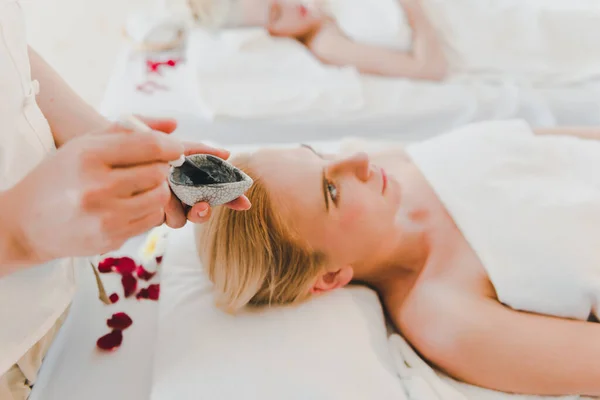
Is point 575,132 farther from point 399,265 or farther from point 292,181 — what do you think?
point 292,181

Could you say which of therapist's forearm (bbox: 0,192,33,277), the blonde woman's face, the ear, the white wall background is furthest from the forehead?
Result: the white wall background

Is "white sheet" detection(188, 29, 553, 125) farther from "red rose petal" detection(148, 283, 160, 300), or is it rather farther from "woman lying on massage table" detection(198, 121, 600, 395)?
"red rose petal" detection(148, 283, 160, 300)

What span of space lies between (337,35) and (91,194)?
1610mm

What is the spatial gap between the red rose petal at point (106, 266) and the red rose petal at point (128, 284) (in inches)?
2.0

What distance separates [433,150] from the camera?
128 centimetres

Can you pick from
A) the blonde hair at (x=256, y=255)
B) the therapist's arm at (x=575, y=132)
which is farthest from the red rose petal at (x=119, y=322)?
the therapist's arm at (x=575, y=132)

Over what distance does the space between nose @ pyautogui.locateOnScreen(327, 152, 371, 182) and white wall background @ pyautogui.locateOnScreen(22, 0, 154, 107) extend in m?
1.95

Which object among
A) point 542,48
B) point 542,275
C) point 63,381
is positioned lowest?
point 63,381

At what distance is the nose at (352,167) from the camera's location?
41.2 inches

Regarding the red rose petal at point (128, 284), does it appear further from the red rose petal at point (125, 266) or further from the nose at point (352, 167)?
the nose at point (352, 167)

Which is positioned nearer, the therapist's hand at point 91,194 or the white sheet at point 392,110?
the therapist's hand at point 91,194

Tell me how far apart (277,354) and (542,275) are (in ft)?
1.76

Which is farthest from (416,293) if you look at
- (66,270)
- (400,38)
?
(400,38)

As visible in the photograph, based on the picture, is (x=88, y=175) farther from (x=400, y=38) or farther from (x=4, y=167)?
(x=400, y=38)
